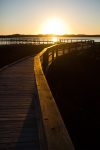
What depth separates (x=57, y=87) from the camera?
14.1 m

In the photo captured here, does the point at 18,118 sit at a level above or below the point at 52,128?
below

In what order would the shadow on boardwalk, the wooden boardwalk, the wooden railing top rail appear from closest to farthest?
the wooden railing top rail < the wooden boardwalk < the shadow on boardwalk

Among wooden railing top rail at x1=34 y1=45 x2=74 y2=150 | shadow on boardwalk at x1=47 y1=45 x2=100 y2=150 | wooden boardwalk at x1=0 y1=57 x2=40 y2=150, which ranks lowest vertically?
shadow on boardwalk at x1=47 y1=45 x2=100 y2=150

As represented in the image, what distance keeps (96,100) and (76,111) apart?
1.91 meters

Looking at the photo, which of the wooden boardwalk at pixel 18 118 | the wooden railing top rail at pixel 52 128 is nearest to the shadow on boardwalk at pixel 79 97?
the wooden boardwalk at pixel 18 118

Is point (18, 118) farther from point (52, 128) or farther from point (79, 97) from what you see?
point (79, 97)

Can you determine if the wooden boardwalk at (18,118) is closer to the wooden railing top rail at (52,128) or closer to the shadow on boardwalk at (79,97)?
the wooden railing top rail at (52,128)

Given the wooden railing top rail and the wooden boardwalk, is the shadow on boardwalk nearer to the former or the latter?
the wooden boardwalk

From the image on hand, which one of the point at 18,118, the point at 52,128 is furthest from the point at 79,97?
the point at 52,128

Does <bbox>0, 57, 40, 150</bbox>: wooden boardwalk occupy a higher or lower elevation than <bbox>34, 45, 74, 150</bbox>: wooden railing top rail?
lower

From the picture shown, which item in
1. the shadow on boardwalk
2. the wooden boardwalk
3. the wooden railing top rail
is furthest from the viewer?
the shadow on boardwalk

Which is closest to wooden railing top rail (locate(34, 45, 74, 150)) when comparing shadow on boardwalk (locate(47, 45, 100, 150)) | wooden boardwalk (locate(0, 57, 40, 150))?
wooden boardwalk (locate(0, 57, 40, 150))

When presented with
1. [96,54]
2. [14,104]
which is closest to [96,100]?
[14,104]

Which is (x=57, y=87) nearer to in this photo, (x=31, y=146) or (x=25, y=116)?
(x=25, y=116)
